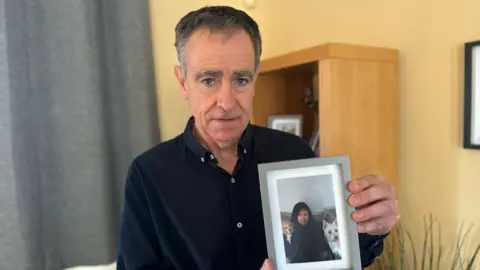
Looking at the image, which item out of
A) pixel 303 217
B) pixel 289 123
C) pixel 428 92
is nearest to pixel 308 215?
pixel 303 217

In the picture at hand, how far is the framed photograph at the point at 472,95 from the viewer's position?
114 centimetres

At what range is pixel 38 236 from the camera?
1521 millimetres

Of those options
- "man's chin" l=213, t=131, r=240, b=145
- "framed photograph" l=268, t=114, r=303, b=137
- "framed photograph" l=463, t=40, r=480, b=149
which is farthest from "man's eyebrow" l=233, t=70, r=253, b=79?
"framed photograph" l=268, t=114, r=303, b=137

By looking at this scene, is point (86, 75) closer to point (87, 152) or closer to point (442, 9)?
point (87, 152)

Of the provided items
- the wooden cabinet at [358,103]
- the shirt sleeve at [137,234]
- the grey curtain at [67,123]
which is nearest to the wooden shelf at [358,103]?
the wooden cabinet at [358,103]

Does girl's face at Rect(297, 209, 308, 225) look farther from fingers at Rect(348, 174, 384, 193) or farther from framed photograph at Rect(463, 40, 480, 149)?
framed photograph at Rect(463, 40, 480, 149)

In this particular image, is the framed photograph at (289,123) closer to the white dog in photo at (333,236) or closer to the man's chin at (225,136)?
the man's chin at (225,136)

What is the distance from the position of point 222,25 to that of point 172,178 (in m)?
0.37

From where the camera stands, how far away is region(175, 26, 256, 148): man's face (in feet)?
2.86

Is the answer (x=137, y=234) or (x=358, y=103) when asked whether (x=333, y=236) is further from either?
(x=358, y=103)

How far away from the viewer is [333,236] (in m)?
0.79

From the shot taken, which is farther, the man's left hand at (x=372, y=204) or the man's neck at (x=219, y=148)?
the man's neck at (x=219, y=148)

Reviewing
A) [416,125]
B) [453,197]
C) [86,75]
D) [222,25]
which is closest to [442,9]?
[416,125]

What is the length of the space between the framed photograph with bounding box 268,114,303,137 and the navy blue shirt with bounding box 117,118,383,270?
0.67 m
